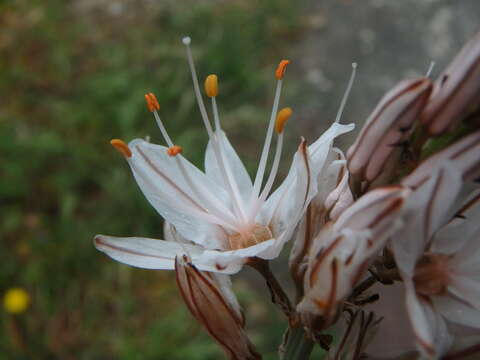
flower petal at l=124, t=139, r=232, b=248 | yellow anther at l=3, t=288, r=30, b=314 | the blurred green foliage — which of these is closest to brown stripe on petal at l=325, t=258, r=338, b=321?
flower petal at l=124, t=139, r=232, b=248

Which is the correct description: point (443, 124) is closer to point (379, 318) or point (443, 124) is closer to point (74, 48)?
point (379, 318)

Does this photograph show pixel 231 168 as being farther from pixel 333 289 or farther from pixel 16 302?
pixel 16 302

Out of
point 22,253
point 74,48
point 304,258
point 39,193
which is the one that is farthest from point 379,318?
point 74,48

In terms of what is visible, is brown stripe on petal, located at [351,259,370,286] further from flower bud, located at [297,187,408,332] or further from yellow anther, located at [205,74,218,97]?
yellow anther, located at [205,74,218,97]

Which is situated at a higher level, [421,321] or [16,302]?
[16,302]

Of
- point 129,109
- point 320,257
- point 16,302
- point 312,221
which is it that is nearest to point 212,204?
point 312,221
